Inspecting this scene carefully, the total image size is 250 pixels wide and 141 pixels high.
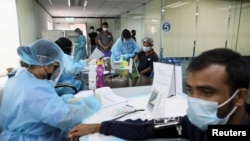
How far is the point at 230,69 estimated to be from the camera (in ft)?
2.63

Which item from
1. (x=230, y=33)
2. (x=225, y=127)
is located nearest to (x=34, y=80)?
(x=225, y=127)

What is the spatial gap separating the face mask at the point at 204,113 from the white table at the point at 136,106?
38 centimetres

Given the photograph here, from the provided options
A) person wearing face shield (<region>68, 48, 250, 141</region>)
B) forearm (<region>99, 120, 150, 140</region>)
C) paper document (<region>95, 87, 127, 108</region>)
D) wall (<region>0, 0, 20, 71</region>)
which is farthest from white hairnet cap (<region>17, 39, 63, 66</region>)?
wall (<region>0, 0, 20, 71</region>)

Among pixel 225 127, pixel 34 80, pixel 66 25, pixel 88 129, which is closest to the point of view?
pixel 225 127

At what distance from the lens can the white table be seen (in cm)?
103

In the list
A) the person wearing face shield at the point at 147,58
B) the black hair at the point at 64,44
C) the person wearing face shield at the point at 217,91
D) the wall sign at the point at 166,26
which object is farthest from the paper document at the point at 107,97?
the wall sign at the point at 166,26

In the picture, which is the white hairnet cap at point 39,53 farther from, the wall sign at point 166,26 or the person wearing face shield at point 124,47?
the wall sign at point 166,26

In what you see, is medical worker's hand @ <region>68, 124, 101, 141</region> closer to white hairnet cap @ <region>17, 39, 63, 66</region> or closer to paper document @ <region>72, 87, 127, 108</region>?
paper document @ <region>72, 87, 127, 108</region>

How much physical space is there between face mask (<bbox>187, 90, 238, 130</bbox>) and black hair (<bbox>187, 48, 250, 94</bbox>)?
0.05 m

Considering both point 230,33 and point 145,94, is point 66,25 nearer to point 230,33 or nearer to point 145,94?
point 230,33

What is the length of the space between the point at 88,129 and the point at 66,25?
34.1 ft

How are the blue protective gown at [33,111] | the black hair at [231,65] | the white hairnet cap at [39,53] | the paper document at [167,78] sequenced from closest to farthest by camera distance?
1. the black hair at [231,65]
2. the blue protective gown at [33,111]
3. the white hairnet cap at [39,53]
4. the paper document at [167,78]

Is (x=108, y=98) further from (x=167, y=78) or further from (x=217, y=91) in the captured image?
(x=217, y=91)

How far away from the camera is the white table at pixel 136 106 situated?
3.38ft
